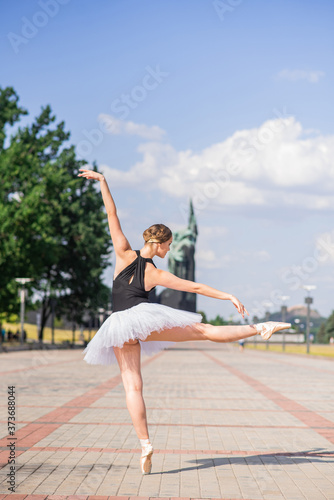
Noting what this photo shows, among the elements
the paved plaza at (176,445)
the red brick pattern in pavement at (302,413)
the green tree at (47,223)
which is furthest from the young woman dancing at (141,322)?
the green tree at (47,223)

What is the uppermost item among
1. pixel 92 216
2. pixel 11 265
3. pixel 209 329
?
pixel 92 216

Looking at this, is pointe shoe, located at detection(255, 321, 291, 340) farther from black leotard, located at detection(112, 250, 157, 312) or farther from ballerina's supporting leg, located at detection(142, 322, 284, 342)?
black leotard, located at detection(112, 250, 157, 312)

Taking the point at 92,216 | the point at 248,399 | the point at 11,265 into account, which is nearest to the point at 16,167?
the point at 11,265

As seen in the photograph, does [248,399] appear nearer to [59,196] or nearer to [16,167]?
[16,167]

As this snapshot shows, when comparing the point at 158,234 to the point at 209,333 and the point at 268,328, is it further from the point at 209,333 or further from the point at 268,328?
the point at 268,328

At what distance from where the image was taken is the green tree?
41.2 metres

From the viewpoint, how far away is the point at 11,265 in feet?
138

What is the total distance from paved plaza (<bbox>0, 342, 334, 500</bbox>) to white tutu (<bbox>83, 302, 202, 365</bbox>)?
1122 mm

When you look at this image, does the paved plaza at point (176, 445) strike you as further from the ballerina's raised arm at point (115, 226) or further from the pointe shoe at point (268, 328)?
the ballerina's raised arm at point (115, 226)

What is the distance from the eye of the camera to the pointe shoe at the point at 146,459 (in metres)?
5.59

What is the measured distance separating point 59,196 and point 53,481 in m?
45.0

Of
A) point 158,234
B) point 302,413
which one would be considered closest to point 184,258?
point 302,413

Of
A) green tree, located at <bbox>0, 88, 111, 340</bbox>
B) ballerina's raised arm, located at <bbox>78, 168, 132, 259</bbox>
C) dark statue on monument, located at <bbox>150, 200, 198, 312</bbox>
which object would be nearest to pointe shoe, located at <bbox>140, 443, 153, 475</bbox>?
ballerina's raised arm, located at <bbox>78, 168, 132, 259</bbox>

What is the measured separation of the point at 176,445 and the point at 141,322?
255 centimetres
